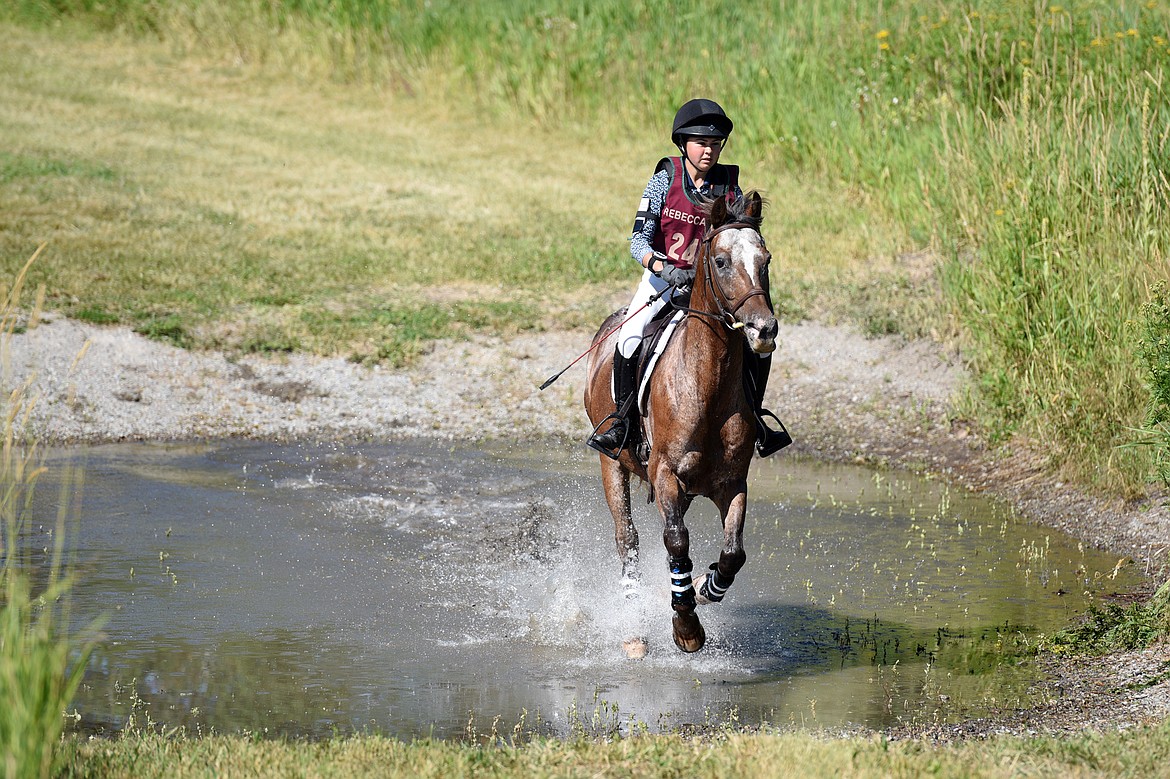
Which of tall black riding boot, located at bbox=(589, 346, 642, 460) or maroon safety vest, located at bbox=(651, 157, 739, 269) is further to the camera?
A: tall black riding boot, located at bbox=(589, 346, 642, 460)

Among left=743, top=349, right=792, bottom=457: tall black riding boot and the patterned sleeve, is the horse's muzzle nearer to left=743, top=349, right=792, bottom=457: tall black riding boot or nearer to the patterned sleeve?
left=743, top=349, right=792, bottom=457: tall black riding boot

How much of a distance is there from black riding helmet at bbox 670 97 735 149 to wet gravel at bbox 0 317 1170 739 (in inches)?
194

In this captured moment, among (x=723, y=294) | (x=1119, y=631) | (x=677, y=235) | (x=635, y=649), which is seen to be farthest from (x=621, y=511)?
(x=1119, y=631)

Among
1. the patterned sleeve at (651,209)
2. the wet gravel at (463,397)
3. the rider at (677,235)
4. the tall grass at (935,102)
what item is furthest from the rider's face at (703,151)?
the wet gravel at (463,397)

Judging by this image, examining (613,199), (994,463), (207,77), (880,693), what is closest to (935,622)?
(880,693)

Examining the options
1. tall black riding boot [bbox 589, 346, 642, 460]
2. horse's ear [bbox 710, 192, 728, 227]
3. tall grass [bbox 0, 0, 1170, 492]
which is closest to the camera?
horse's ear [bbox 710, 192, 728, 227]

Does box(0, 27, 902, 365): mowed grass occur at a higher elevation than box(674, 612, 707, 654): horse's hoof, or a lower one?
lower

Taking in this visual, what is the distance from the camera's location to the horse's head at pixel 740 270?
682 cm

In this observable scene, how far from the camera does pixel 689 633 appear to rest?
26.4 ft

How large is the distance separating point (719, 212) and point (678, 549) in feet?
6.15

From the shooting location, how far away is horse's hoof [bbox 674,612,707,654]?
8023mm

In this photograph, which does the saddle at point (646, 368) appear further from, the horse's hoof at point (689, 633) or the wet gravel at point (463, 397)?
the wet gravel at point (463, 397)

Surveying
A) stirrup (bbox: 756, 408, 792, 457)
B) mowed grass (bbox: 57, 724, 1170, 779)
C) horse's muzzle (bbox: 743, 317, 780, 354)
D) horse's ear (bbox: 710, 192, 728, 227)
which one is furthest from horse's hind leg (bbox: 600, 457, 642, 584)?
mowed grass (bbox: 57, 724, 1170, 779)

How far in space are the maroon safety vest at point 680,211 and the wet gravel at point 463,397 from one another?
451cm
